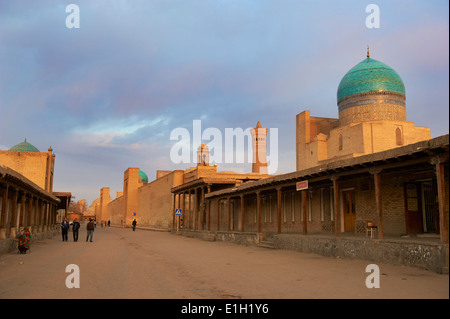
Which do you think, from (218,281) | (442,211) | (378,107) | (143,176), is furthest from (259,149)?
(218,281)

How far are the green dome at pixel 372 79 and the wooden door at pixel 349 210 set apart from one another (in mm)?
23525

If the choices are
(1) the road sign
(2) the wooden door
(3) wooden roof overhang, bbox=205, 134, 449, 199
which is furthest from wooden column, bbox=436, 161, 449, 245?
(2) the wooden door

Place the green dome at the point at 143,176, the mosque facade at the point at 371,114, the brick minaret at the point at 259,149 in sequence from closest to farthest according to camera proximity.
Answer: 1. the mosque facade at the point at 371,114
2. the brick minaret at the point at 259,149
3. the green dome at the point at 143,176

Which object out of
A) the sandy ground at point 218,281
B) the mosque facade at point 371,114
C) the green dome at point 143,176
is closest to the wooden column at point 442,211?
the sandy ground at point 218,281

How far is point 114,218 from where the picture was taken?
82000 millimetres

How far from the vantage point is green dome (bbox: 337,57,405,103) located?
125 feet

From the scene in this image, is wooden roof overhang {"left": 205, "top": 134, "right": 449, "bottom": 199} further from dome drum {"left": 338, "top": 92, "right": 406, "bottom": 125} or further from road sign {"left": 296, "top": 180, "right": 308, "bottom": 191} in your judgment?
dome drum {"left": 338, "top": 92, "right": 406, "bottom": 125}

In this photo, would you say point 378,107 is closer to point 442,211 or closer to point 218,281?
point 442,211

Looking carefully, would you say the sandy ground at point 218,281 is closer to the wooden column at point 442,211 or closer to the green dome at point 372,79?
the wooden column at point 442,211

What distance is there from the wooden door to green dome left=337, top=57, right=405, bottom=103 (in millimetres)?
23525

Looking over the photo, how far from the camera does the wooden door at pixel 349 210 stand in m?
17.5

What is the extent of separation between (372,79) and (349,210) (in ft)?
80.1
